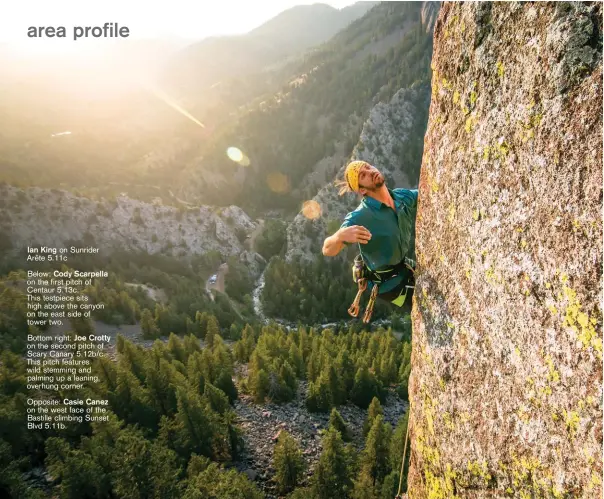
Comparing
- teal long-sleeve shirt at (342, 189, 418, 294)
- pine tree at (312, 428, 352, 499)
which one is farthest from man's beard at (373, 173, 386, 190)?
pine tree at (312, 428, 352, 499)

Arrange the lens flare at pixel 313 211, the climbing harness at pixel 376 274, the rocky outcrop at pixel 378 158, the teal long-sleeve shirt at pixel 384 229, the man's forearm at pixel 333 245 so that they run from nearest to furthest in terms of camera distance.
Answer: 1. the man's forearm at pixel 333 245
2. the teal long-sleeve shirt at pixel 384 229
3. the climbing harness at pixel 376 274
4. the rocky outcrop at pixel 378 158
5. the lens flare at pixel 313 211

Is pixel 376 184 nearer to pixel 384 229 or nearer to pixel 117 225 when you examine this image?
pixel 384 229

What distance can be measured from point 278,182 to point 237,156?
16112 millimetres

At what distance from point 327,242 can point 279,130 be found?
418ft

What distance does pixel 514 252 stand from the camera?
312cm

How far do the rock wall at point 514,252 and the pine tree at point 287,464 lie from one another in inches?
671

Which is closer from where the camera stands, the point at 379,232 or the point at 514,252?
the point at 514,252

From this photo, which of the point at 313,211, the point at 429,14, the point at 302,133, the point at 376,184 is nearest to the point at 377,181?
the point at 376,184

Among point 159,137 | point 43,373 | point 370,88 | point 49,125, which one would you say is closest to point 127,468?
point 43,373

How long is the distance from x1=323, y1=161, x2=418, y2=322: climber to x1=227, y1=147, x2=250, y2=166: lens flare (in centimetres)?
11769

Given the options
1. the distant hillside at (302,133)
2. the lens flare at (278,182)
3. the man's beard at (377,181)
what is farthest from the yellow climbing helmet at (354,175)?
the lens flare at (278,182)

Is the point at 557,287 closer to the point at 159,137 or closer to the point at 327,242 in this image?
the point at 327,242

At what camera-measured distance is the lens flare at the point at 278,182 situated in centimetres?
11531

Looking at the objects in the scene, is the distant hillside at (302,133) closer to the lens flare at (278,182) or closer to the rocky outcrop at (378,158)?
the lens flare at (278,182)
